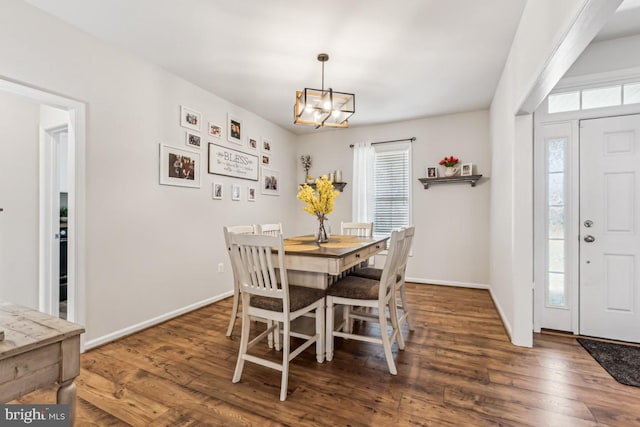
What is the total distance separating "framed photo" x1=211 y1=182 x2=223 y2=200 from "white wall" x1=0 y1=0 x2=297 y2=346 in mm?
65

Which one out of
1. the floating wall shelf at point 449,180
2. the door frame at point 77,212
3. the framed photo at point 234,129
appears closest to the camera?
the door frame at point 77,212

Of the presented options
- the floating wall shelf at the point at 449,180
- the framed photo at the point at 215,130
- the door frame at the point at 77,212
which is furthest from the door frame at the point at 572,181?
the door frame at the point at 77,212

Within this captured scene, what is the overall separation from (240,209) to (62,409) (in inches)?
129

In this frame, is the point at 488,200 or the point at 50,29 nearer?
the point at 50,29

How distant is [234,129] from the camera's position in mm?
4051

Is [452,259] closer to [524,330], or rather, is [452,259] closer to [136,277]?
[524,330]

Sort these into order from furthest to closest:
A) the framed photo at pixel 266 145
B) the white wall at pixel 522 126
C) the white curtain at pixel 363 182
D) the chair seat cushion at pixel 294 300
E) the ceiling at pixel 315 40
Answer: the white curtain at pixel 363 182, the framed photo at pixel 266 145, the ceiling at pixel 315 40, the chair seat cushion at pixel 294 300, the white wall at pixel 522 126

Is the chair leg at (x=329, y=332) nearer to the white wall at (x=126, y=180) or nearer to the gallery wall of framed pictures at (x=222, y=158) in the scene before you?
the white wall at (x=126, y=180)

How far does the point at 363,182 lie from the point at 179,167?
285 cm

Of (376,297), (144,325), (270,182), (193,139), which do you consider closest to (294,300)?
(376,297)

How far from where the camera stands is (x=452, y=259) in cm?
444

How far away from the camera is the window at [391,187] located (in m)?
4.75

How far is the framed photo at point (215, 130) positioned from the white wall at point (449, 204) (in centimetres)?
246

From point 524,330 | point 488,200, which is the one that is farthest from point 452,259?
point 524,330
